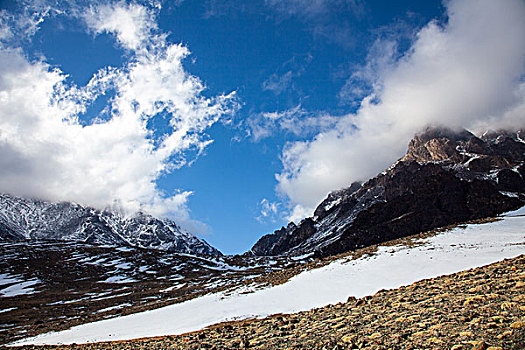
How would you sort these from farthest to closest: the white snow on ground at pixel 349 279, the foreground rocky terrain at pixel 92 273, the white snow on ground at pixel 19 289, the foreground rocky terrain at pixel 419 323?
the white snow on ground at pixel 19 289 < the foreground rocky terrain at pixel 92 273 < the white snow on ground at pixel 349 279 < the foreground rocky terrain at pixel 419 323

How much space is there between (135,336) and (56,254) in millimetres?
167859

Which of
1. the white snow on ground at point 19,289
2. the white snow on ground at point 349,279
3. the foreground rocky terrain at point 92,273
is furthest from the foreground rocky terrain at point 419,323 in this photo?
the white snow on ground at point 19,289

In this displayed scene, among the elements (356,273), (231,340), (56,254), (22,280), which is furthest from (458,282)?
(56,254)

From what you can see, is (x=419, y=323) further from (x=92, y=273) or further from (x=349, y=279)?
(x=92, y=273)

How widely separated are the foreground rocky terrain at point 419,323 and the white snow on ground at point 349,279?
4812 mm

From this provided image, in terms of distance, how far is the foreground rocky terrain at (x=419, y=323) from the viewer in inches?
276

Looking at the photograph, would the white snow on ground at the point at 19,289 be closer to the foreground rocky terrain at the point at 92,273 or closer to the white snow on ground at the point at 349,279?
the foreground rocky terrain at the point at 92,273

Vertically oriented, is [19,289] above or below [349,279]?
above

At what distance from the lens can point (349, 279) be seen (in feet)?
72.5

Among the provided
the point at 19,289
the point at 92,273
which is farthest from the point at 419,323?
the point at 92,273

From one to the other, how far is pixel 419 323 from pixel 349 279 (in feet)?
46.1

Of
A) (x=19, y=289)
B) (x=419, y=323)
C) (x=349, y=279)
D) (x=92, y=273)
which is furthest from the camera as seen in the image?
(x=92, y=273)

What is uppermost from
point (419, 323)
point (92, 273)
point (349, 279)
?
point (92, 273)

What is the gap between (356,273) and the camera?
2328cm
